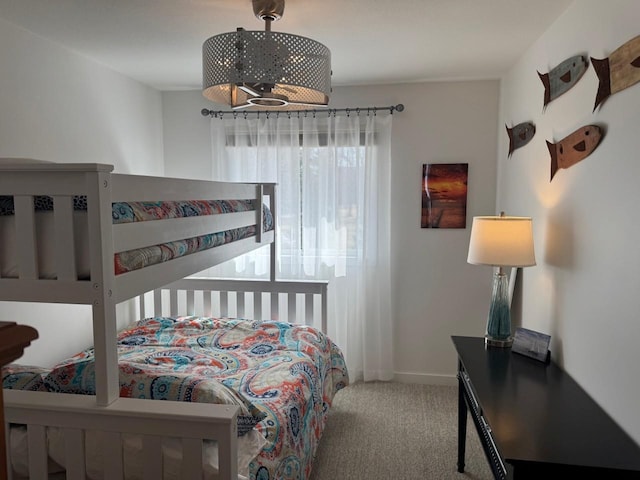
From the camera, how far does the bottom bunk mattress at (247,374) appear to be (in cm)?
145

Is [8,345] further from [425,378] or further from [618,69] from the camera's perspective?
[425,378]

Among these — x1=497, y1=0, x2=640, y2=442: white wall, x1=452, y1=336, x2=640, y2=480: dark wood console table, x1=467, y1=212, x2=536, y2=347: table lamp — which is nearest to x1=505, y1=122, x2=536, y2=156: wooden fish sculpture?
x1=497, y1=0, x2=640, y2=442: white wall

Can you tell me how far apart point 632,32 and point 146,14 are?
200cm

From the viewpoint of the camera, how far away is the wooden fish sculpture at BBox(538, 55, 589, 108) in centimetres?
197

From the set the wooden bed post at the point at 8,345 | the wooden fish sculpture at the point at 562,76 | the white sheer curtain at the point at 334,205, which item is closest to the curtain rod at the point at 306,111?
the white sheer curtain at the point at 334,205

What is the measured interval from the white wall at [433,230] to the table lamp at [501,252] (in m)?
1.12

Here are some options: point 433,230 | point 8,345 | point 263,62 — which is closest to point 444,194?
point 433,230

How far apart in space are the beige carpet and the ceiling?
2.35 m

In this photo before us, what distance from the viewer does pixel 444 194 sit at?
351 centimetres

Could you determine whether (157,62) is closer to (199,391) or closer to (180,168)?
(180,168)

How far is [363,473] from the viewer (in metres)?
2.49

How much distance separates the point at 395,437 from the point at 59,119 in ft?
9.07

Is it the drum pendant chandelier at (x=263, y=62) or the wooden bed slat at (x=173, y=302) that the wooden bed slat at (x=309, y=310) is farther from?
the drum pendant chandelier at (x=263, y=62)

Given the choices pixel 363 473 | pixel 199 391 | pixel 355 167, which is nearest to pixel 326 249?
pixel 355 167
